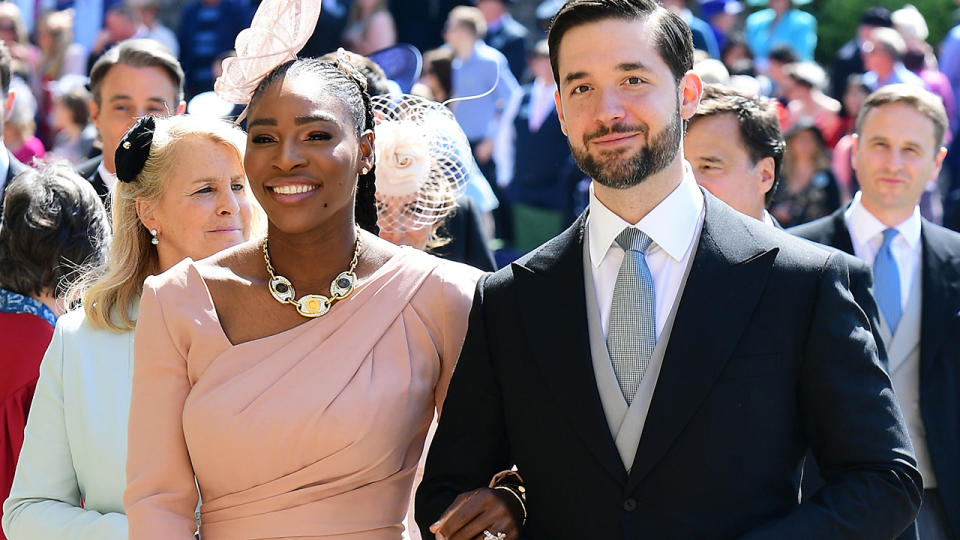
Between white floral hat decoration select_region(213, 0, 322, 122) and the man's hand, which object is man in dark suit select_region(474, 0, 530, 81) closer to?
white floral hat decoration select_region(213, 0, 322, 122)

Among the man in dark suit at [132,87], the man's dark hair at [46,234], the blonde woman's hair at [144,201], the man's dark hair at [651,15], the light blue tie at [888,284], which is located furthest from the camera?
the man in dark suit at [132,87]

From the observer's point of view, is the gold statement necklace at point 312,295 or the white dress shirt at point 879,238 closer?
the gold statement necklace at point 312,295

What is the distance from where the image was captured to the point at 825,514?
8.79 feet

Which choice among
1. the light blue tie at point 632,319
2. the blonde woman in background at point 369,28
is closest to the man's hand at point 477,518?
the light blue tie at point 632,319

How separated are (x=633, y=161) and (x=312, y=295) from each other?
34.4 inches

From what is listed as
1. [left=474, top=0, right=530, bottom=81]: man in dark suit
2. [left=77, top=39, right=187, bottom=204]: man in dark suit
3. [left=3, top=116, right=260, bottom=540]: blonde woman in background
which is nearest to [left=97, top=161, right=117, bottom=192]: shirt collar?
[left=77, top=39, right=187, bottom=204]: man in dark suit

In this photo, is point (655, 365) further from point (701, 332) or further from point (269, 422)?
point (269, 422)

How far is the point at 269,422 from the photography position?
3.03 meters

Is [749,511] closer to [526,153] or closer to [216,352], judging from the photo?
[216,352]

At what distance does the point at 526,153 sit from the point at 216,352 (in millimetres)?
9028

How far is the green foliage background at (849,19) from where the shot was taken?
15922 mm

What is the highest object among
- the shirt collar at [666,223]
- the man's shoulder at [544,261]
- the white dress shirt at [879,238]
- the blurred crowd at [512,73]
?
the shirt collar at [666,223]

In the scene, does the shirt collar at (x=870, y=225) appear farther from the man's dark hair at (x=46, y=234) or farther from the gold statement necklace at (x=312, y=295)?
the man's dark hair at (x=46, y=234)

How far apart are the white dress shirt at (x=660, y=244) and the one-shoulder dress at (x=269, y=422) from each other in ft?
1.69
